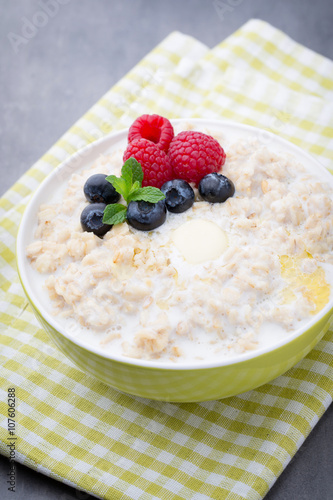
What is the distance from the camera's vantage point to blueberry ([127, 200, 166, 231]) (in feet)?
5.92

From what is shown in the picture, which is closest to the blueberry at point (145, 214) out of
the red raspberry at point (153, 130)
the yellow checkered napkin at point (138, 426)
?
the red raspberry at point (153, 130)

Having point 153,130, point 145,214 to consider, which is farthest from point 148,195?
point 153,130

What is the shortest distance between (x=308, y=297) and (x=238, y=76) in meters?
1.59

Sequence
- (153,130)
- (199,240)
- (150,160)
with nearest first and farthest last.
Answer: (199,240) < (150,160) < (153,130)

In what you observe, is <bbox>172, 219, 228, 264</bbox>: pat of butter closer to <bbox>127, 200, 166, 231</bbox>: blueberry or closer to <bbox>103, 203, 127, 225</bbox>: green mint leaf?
<bbox>127, 200, 166, 231</bbox>: blueberry

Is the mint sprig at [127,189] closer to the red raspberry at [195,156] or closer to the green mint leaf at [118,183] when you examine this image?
the green mint leaf at [118,183]

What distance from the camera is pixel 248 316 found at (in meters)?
1.60

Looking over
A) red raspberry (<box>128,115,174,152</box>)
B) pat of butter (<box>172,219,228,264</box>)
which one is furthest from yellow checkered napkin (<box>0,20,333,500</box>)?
red raspberry (<box>128,115,174,152</box>)

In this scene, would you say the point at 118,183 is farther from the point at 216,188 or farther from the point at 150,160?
the point at 216,188

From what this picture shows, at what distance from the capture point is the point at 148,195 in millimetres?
1821

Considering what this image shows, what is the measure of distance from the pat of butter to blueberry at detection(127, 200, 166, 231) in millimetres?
73

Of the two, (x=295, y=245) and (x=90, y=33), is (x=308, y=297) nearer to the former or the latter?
(x=295, y=245)

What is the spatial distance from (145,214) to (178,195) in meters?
0.14

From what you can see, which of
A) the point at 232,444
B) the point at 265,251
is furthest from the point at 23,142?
the point at 232,444
